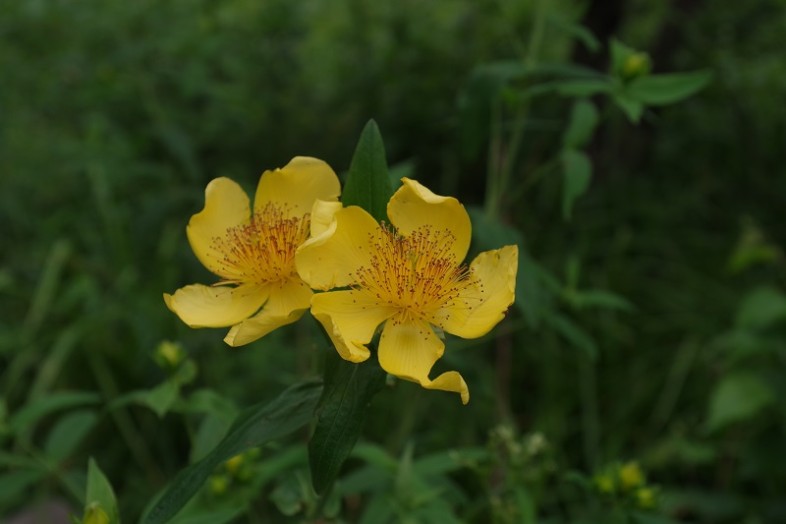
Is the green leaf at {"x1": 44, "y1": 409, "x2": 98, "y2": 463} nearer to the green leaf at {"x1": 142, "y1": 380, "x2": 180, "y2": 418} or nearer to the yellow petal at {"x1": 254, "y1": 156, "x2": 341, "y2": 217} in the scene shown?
the green leaf at {"x1": 142, "y1": 380, "x2": 180, "y2": 418}

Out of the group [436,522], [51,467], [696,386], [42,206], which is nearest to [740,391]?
[696,386]

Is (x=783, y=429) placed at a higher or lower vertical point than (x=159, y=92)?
lower

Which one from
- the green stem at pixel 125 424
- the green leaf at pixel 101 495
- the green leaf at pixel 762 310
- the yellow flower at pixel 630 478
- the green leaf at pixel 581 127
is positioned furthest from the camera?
the green leaf at pixel 762 310

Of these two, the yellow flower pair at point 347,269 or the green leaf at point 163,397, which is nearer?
the yellow flower pair at point 347,269

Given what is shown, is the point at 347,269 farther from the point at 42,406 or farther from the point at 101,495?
the point at 42,406

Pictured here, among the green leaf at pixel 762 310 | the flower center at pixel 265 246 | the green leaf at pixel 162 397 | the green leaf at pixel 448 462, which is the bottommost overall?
the green leaf at pixel 762 310

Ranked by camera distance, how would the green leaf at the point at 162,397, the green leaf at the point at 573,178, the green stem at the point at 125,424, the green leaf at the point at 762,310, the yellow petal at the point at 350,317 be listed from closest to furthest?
1. the yellow petal at the point at 350,317
2. the green leaf at the point at 162,397
3. the green leaf at the point at 573,178
4. the green stem at the point at 125,424
5. the green leaf at the point at 762,310

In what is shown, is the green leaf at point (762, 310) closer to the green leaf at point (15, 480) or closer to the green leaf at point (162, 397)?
the green leaf at point (162, 397)

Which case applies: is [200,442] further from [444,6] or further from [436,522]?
[444,6]

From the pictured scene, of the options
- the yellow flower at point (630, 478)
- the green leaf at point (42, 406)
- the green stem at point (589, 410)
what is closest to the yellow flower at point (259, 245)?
the green leaf at point (42, 406)
